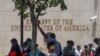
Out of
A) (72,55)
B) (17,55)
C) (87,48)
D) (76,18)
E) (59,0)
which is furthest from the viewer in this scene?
(76,18)

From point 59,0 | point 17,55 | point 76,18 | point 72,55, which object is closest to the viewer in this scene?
point 59,0

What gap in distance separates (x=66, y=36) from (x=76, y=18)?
3.62ft

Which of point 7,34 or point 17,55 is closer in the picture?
point 17,55

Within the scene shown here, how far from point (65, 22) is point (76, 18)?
2.05 ft

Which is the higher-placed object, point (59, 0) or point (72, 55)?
point (59, 0)

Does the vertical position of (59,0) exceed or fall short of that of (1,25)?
it exceeds it

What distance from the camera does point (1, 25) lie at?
3052 cm

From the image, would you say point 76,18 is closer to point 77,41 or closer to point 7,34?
point 77,41

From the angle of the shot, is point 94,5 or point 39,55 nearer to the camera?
point 39,55

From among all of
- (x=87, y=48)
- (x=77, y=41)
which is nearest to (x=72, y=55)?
(x=87, y=48)

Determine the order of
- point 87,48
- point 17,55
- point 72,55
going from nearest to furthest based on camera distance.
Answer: point 72,55 < point 17,55 < point 87,48

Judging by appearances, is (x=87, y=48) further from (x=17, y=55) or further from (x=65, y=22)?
(x=17, y=55)

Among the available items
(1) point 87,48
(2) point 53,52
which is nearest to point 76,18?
(1) point 87,48

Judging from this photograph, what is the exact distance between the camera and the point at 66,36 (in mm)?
29516
